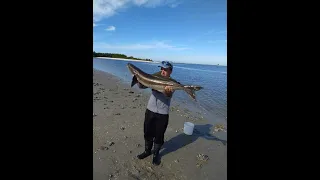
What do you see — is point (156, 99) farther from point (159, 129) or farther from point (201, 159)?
point (201, 159)

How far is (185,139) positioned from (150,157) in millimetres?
1561

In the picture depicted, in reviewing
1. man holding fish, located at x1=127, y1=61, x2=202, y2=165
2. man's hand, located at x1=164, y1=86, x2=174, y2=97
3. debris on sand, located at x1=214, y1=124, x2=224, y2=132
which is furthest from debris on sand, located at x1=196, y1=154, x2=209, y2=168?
debris on sand, located at x1=214, y1=124, x2=224, y2=132

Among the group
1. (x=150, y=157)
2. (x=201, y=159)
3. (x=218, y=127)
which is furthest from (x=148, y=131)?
(x=218, y=127)

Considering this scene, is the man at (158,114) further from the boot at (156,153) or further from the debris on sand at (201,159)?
the debris on sand at (201,159)

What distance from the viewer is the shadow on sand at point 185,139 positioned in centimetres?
475

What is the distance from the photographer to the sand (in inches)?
146

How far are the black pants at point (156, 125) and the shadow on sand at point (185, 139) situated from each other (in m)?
0.74

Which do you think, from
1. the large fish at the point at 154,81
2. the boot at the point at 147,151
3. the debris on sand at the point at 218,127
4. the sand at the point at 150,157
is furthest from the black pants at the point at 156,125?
the debris on sand at the point at 218,127

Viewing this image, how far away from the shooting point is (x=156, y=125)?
3828mm

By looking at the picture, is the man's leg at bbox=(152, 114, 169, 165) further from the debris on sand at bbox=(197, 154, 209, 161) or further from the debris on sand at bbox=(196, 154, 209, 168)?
the debris on sand at bbox=(197, 154, 209, 161)

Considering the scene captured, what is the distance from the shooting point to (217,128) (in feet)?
21.6
